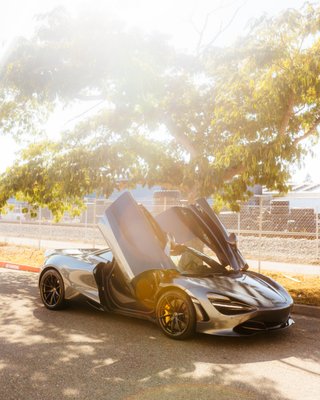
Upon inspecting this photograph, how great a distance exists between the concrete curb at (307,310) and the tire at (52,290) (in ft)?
12.7

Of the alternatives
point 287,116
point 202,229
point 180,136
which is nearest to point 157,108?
point 180,136

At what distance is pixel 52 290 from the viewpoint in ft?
23.8

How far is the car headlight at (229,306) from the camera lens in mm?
5348

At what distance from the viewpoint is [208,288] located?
557cm

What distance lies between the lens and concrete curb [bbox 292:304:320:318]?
24.8 ft

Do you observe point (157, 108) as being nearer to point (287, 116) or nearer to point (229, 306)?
point (287, 116)

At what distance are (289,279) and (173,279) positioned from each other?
613 centimetres

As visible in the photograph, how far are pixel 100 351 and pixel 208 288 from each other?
145 centimetres

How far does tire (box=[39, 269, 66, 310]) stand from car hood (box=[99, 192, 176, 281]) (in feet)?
4.85

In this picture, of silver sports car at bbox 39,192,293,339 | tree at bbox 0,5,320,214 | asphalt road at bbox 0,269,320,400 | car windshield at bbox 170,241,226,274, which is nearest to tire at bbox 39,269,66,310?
silver sports car at bbox 39,192,293,339

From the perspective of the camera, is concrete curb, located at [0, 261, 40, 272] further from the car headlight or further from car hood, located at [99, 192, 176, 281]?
the car headlight

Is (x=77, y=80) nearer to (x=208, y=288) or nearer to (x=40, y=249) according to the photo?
(x=208, y=288)

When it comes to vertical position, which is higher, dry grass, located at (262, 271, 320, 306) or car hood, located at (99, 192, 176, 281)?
car hood, located at (99, 192, 176, 281)

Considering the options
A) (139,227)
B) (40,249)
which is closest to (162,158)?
(139,227)
